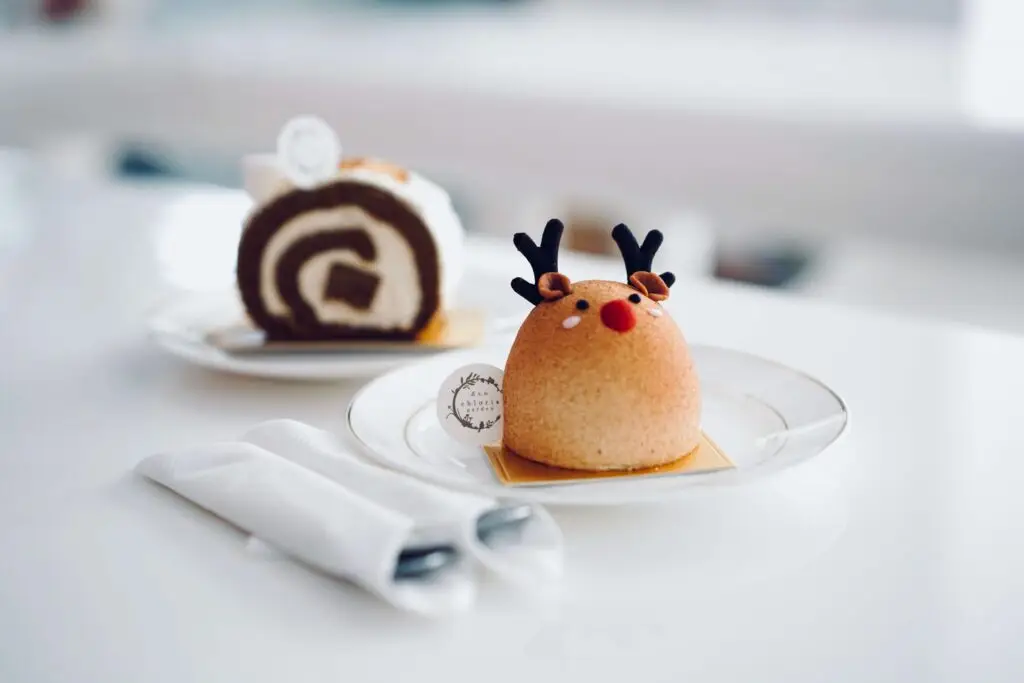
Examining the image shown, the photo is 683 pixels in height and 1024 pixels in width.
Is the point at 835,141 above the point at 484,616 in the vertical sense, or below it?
above

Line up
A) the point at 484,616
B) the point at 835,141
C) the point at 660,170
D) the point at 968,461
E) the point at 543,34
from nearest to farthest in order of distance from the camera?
1. the point at 484,616
2. the point at 968,461
3. the point at 835,141
4. the point at 660,170
5. the point at 543,34

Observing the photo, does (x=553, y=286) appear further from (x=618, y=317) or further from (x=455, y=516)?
(x=455, y=516)

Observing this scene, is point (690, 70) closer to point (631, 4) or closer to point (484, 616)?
point (631, 4)

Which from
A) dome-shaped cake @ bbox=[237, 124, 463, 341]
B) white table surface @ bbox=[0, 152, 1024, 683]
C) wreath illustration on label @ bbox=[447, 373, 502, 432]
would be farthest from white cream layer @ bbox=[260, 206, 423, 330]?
wreath illustration on label @ bbox=[447, 373, 502, 432]

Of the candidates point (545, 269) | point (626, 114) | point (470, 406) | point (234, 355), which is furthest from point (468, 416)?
point (626, 114)

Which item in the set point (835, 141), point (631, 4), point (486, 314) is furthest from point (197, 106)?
point (486, 314)

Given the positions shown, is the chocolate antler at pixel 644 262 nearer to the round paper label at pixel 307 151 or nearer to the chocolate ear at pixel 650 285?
the chocolate ear at pixel 650 285

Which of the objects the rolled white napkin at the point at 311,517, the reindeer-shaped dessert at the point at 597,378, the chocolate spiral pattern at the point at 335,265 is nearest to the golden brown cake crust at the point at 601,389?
the reindeer-shaped dessert at the point at 597,378

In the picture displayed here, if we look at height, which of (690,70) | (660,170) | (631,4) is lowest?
(660,170)
